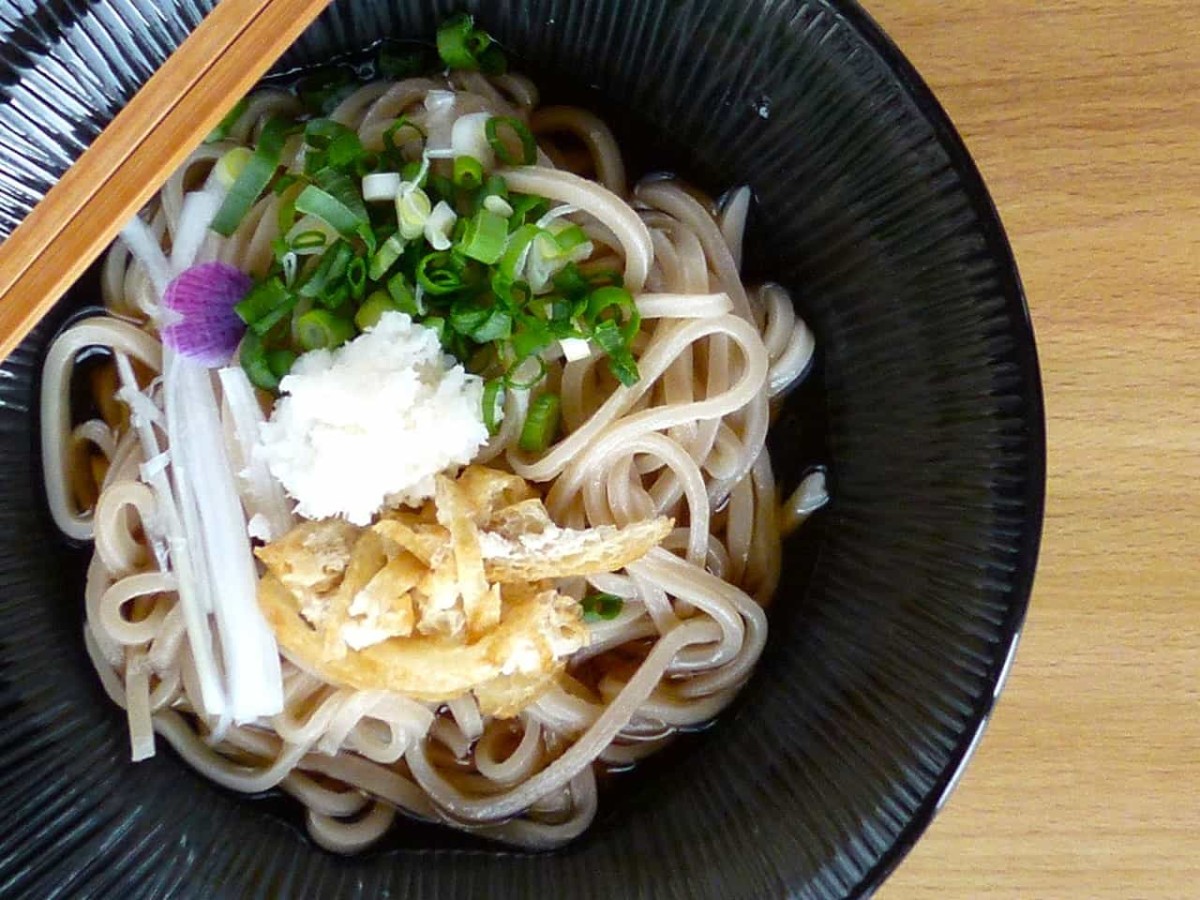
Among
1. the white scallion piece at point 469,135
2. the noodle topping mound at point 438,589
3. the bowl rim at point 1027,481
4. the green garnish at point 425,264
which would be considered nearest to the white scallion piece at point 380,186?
the green garnish at point 425,264

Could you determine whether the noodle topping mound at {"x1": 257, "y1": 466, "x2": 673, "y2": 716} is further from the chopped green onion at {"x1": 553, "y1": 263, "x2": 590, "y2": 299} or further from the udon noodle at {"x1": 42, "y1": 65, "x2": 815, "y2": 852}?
the chopped green onion at {"x1": 553, "y1": 263, "x2": 590, "y2": 299}

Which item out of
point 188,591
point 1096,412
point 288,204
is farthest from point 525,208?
point 1096,412

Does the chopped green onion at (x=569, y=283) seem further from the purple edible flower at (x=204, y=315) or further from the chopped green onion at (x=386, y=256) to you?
the purple edible flower at (x=204, y=315)

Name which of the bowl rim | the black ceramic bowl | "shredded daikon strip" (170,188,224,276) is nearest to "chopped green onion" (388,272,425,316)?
"shredded daikon strip" (170,188,224,276)

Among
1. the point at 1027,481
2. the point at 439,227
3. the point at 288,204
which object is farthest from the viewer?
the point at 288,204

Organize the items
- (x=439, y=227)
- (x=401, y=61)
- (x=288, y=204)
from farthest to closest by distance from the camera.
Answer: (x=401, y=61), (x=288, y=204), (x=439, y=227)

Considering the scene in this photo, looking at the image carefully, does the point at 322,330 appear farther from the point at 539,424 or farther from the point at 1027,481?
the point at 1027,481
